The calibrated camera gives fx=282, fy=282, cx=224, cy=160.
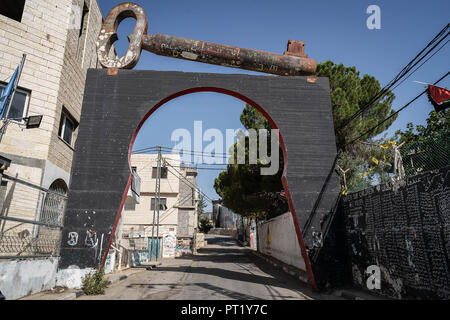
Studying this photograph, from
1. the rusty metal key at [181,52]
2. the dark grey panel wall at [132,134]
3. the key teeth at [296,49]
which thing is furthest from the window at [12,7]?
the key teeth at [296,49]

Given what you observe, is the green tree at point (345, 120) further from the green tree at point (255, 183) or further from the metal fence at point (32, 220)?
the metal fence at point (32, 220)

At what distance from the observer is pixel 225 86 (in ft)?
32.0

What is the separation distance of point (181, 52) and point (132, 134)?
346 centimetres

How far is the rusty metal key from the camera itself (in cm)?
990

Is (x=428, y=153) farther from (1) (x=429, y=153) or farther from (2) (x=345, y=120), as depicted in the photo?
(2) (x=345, y=120)

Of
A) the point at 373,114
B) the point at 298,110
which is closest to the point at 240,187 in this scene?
the point at 373,114

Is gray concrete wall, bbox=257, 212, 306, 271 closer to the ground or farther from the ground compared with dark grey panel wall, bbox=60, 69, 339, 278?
closer to the ground

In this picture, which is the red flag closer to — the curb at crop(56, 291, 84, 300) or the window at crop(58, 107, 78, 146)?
the curb at crop(56, 291, 84, 300)

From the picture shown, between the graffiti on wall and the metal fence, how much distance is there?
8.69 meters

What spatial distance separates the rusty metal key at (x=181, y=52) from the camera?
9.90 meters

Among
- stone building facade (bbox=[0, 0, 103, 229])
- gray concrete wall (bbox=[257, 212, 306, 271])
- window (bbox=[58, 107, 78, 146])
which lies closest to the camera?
stone building facade (bbox=[0, 0, 103, 229])

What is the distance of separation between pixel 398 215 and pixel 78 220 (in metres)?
8.62

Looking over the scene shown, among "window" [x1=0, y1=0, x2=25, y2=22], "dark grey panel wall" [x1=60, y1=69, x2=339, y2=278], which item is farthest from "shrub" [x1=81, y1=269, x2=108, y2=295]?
"window" [x1=0, y1=0, x2=25, y2=22]
